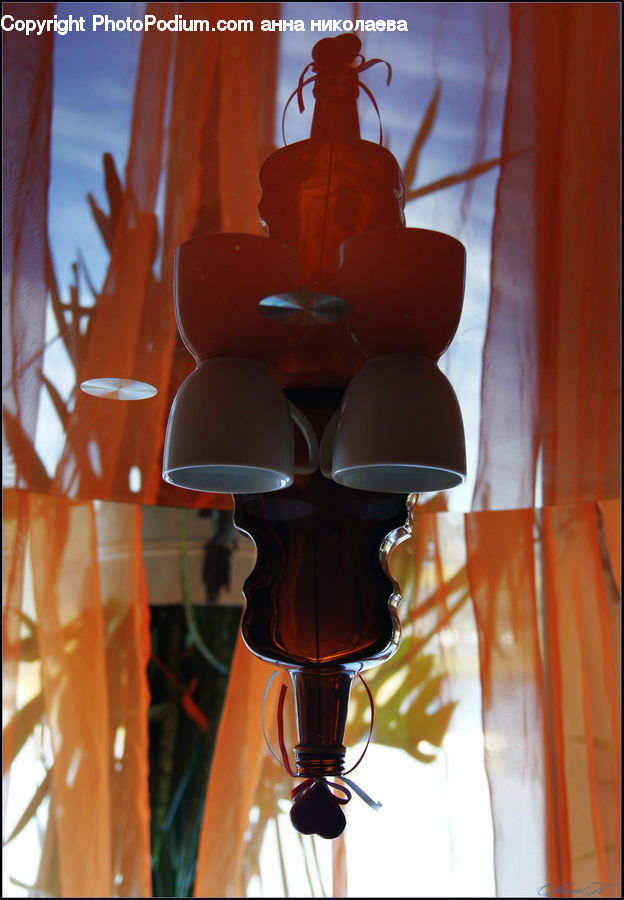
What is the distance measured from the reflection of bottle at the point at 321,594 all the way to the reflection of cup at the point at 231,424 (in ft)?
0.17

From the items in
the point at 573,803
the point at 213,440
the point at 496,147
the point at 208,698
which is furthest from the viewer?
the point at 208,698

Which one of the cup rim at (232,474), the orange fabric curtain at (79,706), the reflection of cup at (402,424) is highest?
the reflection of cup at (402,424)

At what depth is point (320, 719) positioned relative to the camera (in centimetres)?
43

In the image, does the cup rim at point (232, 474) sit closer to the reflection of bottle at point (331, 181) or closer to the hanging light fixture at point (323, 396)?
the hanging light fixture at point (323, 396)

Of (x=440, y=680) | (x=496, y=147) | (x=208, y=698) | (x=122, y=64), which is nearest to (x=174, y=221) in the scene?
(x=122, y=64)

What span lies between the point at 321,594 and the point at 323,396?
11 centimetres

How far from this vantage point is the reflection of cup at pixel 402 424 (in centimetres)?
36

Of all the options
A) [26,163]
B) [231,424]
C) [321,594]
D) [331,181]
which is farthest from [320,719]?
[26,163]

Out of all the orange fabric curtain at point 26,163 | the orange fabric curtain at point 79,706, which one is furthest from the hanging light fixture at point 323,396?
the orange fabric curtain at point 79,706

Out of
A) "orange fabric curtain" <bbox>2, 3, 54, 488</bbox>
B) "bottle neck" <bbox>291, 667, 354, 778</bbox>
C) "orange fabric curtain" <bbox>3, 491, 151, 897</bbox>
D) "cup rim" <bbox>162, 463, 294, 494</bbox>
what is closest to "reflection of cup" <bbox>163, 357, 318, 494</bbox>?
"cup rim" <bbox>162, 463, 294, 494</bbox>

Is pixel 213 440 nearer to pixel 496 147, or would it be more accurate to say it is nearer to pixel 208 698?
pixel 496 147

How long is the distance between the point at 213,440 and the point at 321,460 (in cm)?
8

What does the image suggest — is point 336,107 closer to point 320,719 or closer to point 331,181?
point 331,181

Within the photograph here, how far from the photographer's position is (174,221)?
56 centimetres
